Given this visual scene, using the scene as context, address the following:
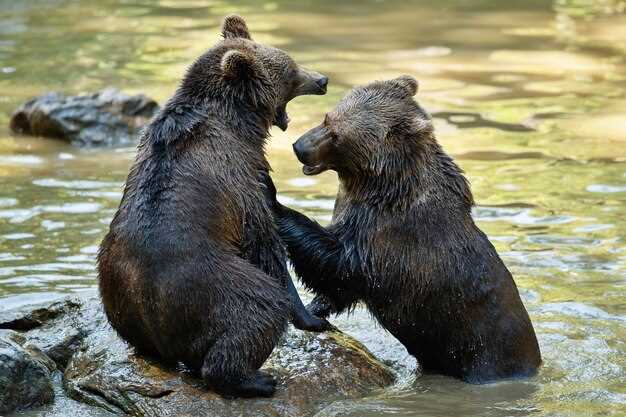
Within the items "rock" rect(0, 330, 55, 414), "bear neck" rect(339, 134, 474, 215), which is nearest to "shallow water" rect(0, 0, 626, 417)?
"bear neck" rect(339, 134, 474, 215)

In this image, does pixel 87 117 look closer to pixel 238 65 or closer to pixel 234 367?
pixel 238 65

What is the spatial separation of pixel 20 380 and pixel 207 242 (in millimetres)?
1520

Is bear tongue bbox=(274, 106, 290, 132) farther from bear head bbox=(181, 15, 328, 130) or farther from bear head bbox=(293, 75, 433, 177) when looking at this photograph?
bear head bbox=(293, 75, 433, 177)

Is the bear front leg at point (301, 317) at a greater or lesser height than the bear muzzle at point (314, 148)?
lesser

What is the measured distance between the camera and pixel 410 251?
7.84m

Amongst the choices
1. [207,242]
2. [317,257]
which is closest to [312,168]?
[317,257]

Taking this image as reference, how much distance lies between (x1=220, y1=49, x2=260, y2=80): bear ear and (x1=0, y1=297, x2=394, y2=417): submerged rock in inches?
68.7

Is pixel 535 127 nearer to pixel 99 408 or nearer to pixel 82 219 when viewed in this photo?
pixel 82 219

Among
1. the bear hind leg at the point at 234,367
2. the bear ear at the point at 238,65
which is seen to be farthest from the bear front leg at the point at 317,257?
the bear hind leg at the point at 234,367

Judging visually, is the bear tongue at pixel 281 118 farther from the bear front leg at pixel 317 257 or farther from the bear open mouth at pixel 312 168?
the bear front leg at pixel 317 257

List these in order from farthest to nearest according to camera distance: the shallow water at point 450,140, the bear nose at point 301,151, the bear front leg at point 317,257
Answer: the shallow water at point 450,140 → the bear nose at point 301,151 → the bear front leg at point 317,257

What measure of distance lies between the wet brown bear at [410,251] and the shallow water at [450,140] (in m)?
0.29

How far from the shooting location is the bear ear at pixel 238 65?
7340mm

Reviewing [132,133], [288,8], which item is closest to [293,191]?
[132,133]
